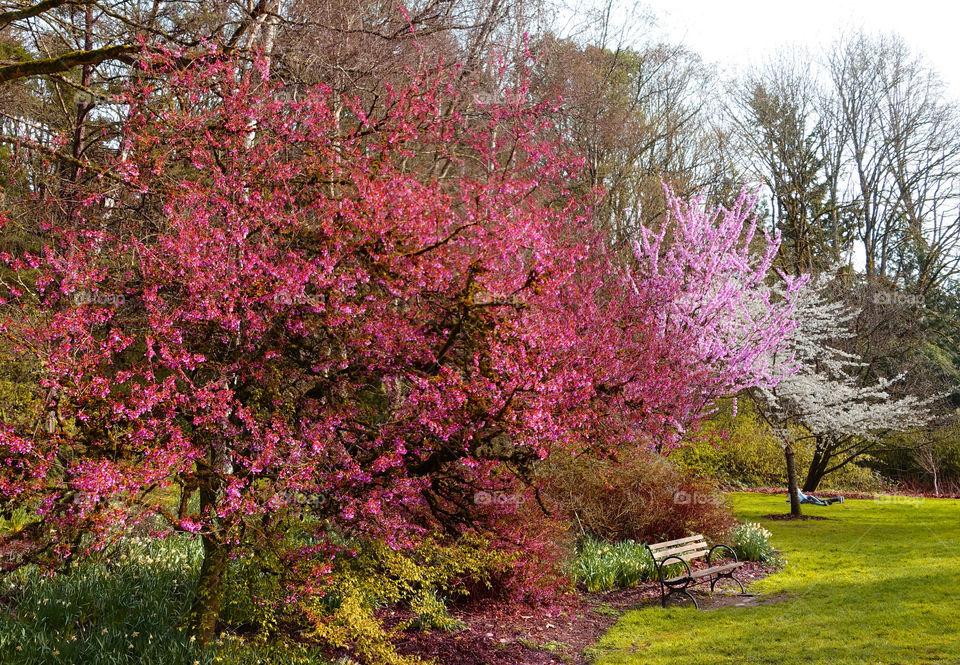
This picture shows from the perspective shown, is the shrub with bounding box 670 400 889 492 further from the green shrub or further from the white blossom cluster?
the green shrub

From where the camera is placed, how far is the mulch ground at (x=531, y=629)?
586 cm

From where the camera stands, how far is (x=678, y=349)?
11562 mm

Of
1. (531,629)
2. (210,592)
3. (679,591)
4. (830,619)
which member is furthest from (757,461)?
(210,592)

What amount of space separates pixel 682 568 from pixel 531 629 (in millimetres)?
2924

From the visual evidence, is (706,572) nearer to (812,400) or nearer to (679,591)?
(679,591)

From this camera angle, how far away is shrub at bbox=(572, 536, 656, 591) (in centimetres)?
840

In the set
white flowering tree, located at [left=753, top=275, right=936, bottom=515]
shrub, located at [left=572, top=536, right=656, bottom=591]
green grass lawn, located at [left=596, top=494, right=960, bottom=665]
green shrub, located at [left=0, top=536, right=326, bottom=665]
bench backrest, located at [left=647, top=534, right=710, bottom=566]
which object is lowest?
green grass lawn, located at [left=596, top=494, right=960, bottom=665]

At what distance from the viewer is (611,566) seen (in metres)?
8.57

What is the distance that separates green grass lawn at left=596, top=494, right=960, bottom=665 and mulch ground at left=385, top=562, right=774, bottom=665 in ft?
0.90

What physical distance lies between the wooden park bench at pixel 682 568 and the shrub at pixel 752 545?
44.7 inches

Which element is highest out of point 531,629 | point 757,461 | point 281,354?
point 281,354

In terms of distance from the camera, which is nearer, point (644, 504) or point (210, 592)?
point (210, 592)

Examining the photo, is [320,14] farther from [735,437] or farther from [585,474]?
[735,437]

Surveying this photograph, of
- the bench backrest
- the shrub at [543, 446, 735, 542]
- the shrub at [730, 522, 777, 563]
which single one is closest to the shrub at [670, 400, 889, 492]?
the shrub at [730, 522, 777, 563]
